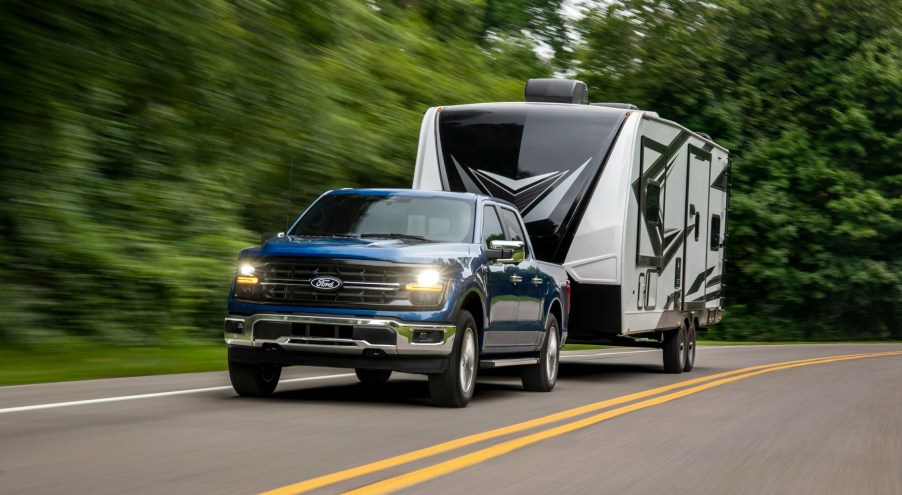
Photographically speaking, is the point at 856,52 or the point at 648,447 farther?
the point at 856,52

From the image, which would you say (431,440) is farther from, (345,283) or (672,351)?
(672,351)

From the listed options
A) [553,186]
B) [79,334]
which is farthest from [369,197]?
[79,334]

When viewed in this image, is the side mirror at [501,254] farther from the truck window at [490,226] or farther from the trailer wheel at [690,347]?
the trailer wheel at [690,347]

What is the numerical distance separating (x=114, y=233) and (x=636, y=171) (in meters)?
7.66

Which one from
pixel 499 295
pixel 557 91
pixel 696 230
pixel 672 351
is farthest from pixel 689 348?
pixel 499 295

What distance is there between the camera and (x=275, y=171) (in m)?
20.6

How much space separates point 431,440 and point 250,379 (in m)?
3.05

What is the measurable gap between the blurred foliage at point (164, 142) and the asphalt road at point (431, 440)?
8.06 feet

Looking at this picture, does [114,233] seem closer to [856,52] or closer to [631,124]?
[631,124]

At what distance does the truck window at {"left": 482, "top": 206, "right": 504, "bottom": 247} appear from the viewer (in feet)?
42.3

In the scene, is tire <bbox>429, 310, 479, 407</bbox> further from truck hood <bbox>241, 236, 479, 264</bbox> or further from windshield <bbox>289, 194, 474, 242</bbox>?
windshield <bbox>289, 194, 474, 242</bbox>

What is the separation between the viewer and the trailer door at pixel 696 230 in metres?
19.4

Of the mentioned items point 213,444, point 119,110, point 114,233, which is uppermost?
point 119,110

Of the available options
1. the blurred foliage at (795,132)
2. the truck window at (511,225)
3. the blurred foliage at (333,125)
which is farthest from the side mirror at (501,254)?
the blurred foliage at (795,132)
